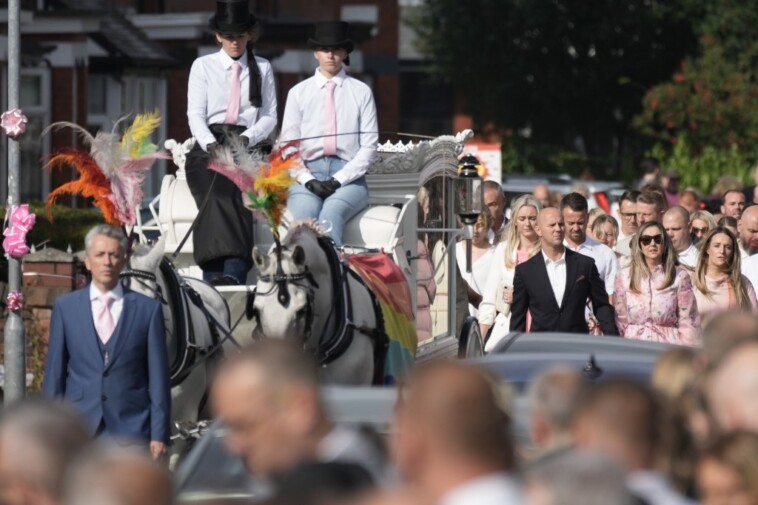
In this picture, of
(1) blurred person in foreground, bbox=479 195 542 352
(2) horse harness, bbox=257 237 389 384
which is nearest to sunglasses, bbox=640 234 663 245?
(1) blurred person in foreground, bbox=479 195 542 352

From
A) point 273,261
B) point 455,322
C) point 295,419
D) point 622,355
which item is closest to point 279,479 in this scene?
point 295,419

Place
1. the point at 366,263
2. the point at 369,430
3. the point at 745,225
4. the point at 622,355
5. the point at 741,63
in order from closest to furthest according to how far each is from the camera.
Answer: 1. the point at 369,430
2. the point at 622,355
3. the point at 366,263
4. the point at 745,225
5. the point at 741,63

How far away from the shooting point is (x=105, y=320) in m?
9.17

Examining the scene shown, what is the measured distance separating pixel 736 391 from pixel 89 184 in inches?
249

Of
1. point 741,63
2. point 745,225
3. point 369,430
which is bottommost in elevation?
point 369,430

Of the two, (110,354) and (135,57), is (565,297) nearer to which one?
(110,354)

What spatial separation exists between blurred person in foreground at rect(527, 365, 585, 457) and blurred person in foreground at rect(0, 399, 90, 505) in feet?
4.52

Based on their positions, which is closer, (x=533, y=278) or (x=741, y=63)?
(x=533, y=278)

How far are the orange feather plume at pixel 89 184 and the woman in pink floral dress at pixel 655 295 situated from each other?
11.5ft

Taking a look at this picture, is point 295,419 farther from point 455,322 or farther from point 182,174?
point 455,322

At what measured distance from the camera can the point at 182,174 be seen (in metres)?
13.1

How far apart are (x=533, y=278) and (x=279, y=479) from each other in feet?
25.1

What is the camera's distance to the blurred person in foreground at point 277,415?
16.8 feet

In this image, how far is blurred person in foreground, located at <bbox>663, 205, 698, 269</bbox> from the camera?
46.6 feet
